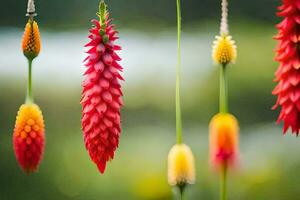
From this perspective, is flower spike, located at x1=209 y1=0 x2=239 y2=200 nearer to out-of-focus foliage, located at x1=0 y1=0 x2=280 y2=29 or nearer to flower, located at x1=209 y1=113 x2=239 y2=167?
flower, located at x1=209 y1=113 x2=239 y2=167

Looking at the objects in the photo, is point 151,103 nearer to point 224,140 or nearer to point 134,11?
point 134,11

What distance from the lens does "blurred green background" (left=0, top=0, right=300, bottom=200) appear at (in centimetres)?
307

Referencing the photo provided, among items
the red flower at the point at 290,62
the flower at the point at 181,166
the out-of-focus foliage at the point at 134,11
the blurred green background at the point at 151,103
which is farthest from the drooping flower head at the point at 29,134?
the out-of-focus foliage at the point at 134,11

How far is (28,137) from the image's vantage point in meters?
1.25

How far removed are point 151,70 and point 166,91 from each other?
0.37 ft

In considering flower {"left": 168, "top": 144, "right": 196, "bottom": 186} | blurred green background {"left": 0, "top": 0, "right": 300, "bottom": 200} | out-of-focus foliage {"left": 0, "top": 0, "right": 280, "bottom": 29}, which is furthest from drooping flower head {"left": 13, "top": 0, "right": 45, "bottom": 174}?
out-of-focus foliage {"left": 0, "top": 0, "right": 280, "bottom": 29}

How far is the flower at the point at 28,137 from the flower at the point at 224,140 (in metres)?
0.25

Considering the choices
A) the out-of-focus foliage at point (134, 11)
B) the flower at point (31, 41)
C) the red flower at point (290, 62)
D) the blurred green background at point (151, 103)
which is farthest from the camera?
the out-of-focus foliage at point (134, 11)

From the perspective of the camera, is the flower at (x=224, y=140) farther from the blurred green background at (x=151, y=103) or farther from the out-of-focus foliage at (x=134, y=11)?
the out-of-focus foliage at (x=134, y=11)

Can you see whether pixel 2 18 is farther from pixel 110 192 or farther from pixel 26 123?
pixel 26 123

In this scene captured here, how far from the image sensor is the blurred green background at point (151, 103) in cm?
307

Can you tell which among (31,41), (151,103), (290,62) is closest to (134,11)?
(151,103)

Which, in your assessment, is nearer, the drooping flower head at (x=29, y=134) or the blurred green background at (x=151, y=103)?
the drooping flower head at (x=29, y=134)

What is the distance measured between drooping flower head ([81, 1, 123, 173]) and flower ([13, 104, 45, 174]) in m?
0.07
